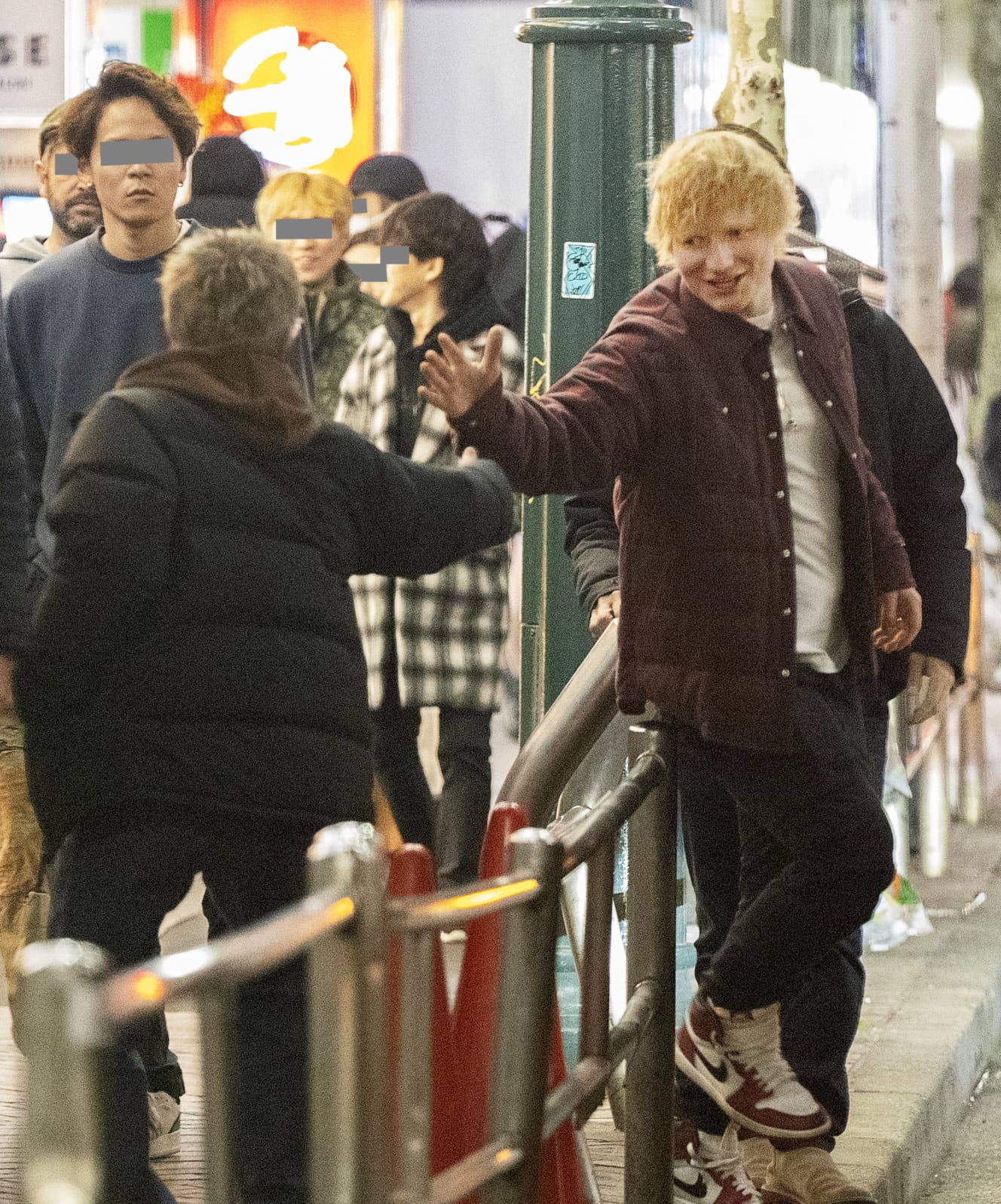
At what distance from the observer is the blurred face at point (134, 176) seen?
3785 mm

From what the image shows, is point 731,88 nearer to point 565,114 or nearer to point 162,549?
point 565,114

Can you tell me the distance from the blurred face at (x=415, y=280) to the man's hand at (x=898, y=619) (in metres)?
2.24

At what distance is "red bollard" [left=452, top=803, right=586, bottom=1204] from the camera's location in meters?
2.93

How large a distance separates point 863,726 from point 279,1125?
46.8 inches

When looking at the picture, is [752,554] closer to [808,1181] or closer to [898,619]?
[898,619]

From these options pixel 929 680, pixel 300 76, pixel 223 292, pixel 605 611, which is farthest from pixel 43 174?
pixel 300 76

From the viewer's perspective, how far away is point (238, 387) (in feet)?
10.5

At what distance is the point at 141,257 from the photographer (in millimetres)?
3742

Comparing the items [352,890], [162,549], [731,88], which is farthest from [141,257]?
[731,88]

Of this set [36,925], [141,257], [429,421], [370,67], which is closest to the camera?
[141,257]

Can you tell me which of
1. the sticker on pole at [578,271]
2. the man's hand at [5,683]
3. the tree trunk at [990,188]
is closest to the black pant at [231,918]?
the man's hand at [5,683]

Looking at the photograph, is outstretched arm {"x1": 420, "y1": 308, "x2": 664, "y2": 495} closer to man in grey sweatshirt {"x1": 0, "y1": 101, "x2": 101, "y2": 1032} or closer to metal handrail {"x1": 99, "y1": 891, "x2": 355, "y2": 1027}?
man in grey sweatshirt {"x1": 0, "y1": 101, "x2": 101, "y2": 1032}

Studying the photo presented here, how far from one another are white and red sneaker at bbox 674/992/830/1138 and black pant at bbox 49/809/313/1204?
80cm

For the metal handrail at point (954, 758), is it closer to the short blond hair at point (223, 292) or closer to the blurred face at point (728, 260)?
the blurred face at point (728, 260)
